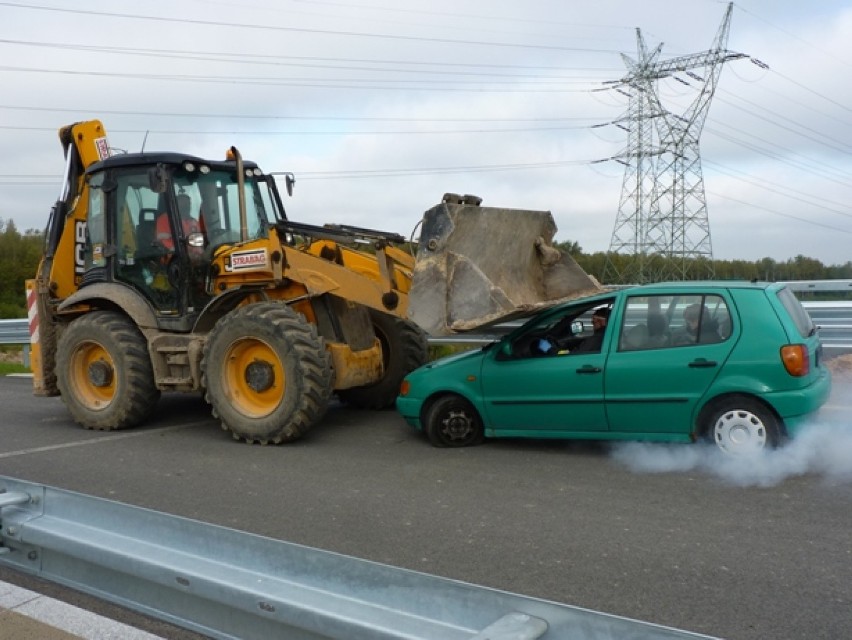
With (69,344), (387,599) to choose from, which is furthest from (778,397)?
(69,344)

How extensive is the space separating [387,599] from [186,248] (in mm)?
6902

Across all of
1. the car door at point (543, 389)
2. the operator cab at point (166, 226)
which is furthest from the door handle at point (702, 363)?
the operator cab at point (166, 226)

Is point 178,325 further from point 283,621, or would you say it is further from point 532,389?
point 283,621

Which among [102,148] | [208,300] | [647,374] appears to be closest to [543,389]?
[647,374]

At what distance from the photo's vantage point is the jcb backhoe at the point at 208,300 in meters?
8.16

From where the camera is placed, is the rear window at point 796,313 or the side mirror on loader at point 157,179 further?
the side mirror on loader at point 157,179

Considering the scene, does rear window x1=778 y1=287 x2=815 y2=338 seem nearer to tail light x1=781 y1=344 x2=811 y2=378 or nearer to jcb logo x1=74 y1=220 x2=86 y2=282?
tail light x1=781 y1=344 x2=811 y2=378

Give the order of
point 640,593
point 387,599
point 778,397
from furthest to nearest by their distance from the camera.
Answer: point 778,397 → point 640,593 → point 387,599

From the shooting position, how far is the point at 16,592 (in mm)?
4371

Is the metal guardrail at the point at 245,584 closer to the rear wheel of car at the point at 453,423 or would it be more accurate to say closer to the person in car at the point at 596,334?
the rear wheel of car at the point at 453,423

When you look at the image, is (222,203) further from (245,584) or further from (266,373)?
(245,584)

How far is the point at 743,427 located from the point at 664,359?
2.61ft

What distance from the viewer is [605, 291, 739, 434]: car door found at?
6473mm

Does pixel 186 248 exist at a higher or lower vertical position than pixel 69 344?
higher
